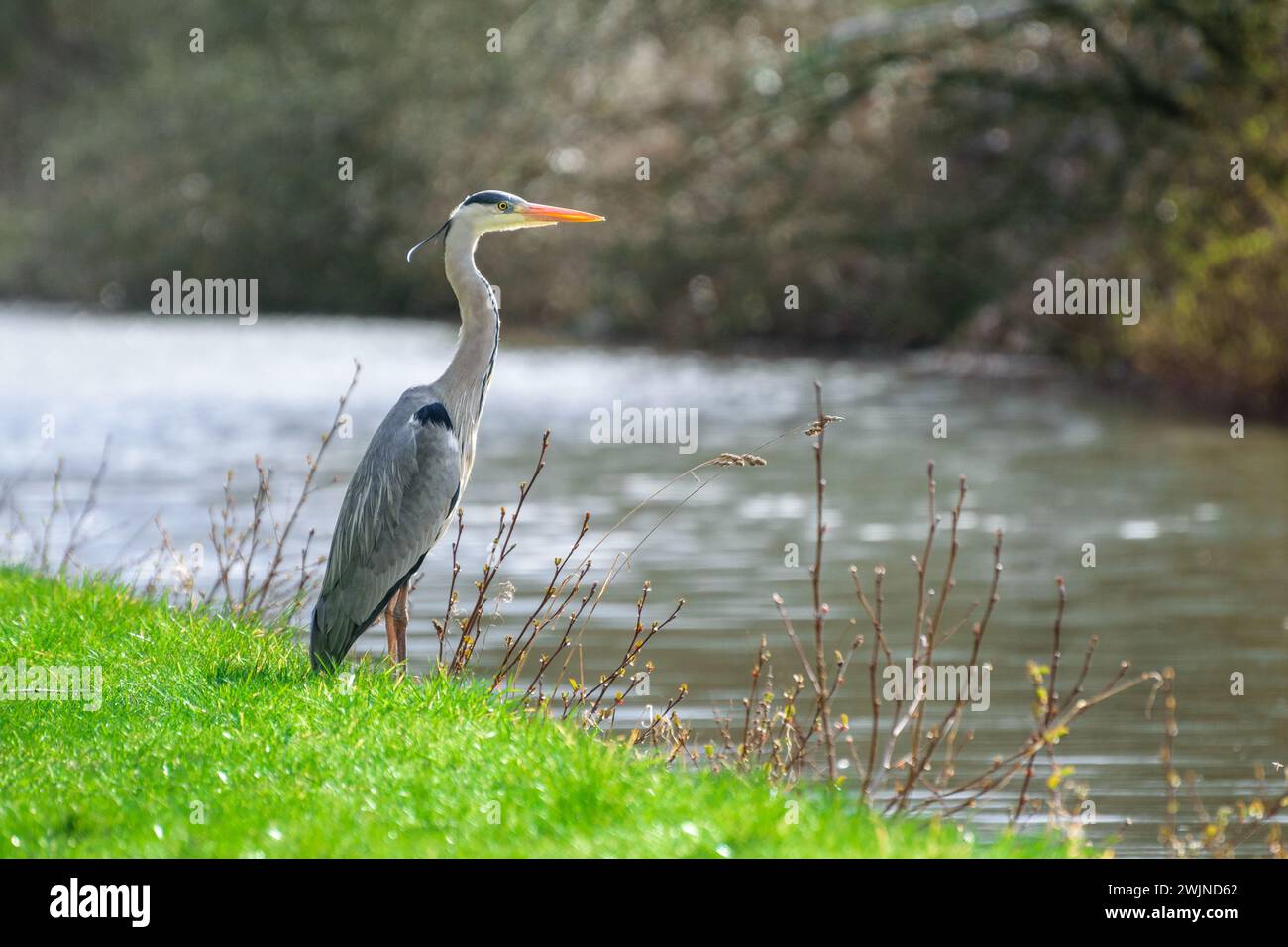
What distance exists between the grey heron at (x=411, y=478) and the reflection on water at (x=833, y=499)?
0.91 meters

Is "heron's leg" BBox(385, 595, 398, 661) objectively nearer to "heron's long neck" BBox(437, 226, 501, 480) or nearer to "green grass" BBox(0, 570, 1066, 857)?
"green grass" BBox(0, 570, 1066, 857)

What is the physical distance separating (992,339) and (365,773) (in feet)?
94.3

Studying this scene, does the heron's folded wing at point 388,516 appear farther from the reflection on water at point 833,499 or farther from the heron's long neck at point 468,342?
the reflection on water at point 833,499

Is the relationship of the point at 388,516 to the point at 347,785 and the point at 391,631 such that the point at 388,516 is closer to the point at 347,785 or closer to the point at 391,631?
the point at 391,631

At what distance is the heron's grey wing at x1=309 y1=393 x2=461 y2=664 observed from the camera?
7980 millimetres

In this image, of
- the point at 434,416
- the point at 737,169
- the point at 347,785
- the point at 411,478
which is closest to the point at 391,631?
the point at 411,478

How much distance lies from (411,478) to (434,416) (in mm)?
278

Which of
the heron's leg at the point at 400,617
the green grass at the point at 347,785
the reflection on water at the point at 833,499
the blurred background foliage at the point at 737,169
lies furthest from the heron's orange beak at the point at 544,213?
the blurred background foliage at the point at 737,169

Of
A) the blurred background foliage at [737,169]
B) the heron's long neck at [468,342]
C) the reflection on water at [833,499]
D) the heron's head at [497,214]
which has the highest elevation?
the blurred background foliage at [737,169]

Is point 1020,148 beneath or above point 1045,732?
above

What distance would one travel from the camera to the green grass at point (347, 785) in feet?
18.0

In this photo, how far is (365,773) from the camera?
615 centimetres

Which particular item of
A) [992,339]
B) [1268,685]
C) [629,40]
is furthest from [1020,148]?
[1268,685]
